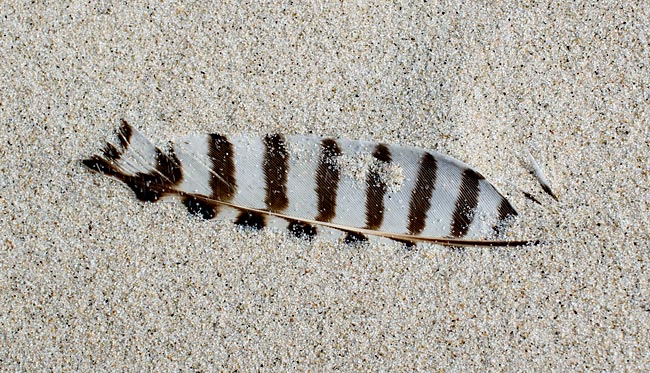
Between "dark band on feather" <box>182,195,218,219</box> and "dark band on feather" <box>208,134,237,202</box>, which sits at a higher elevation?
"dark band on feather" <box>208,134,237,202</box>

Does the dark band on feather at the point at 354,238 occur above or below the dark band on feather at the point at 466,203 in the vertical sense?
below

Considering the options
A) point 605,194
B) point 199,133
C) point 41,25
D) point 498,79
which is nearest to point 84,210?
point 199,133

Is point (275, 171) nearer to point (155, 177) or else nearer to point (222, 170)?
point (222, 170)

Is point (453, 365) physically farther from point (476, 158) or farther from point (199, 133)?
point (199, 133)

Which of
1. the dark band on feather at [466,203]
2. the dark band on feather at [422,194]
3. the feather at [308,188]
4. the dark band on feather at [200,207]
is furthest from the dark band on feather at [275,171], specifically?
the dark band on feather at [466,203]

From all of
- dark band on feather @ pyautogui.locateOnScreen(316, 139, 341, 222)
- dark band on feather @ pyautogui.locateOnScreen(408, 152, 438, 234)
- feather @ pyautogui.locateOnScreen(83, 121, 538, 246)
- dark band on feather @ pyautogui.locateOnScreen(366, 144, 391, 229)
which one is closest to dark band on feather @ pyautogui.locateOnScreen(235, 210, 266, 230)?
feather @ pyautogui.locateOnScreen(83, 121, 538, 246)

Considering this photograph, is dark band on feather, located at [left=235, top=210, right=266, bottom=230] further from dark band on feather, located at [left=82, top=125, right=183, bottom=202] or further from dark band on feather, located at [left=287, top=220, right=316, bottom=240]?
dark band on feather, located at [left=82, top=125, right=183, bottom=202]

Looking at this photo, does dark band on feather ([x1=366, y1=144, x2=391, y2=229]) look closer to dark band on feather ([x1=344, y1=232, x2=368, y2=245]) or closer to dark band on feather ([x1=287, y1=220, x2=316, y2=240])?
dark band on feather ([x1=344, y1=232, x2=368, y2=245])

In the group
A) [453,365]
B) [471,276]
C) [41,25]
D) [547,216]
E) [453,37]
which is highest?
[453,37]

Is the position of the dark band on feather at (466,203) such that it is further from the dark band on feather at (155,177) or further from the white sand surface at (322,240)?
the dark band on feather at (155,177)
